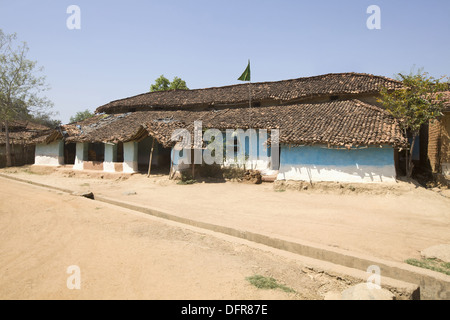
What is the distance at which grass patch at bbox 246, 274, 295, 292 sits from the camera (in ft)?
12.4

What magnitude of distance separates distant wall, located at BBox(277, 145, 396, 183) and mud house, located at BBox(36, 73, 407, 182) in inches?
1.5

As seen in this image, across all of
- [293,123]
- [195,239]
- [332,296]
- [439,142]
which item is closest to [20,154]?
[293,123]

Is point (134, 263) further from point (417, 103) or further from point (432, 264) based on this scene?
point (417, 103)

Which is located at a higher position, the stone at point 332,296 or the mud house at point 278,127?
the mud house at point 278,127

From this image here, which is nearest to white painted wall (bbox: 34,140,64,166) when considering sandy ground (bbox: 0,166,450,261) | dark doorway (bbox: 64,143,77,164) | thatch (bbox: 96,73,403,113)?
dark doorway (bbox: 64,143,77,164)

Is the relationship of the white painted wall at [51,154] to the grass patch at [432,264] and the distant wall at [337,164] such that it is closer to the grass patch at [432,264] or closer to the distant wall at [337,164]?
the distant wall at [337,164]

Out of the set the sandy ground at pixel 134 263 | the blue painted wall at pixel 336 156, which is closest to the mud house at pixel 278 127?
the blue painted wall at pixel 336 156

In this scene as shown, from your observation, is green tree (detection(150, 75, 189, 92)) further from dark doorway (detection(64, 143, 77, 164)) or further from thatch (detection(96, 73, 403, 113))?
dark doorway (detection(64, 143, 77, 164))

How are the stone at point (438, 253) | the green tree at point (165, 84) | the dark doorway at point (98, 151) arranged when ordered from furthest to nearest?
the green tree at point (165, 84) → the dark doorway at point (98, 151) → the stone at point (438, 253)

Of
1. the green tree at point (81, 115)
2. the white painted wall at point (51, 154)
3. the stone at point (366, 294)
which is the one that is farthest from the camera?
the green tree at point (81, 115)

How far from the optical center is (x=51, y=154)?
2161cm

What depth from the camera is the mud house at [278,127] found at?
11.9 m

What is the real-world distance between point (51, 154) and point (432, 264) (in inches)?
964

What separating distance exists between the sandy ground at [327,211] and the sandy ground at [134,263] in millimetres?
1204
